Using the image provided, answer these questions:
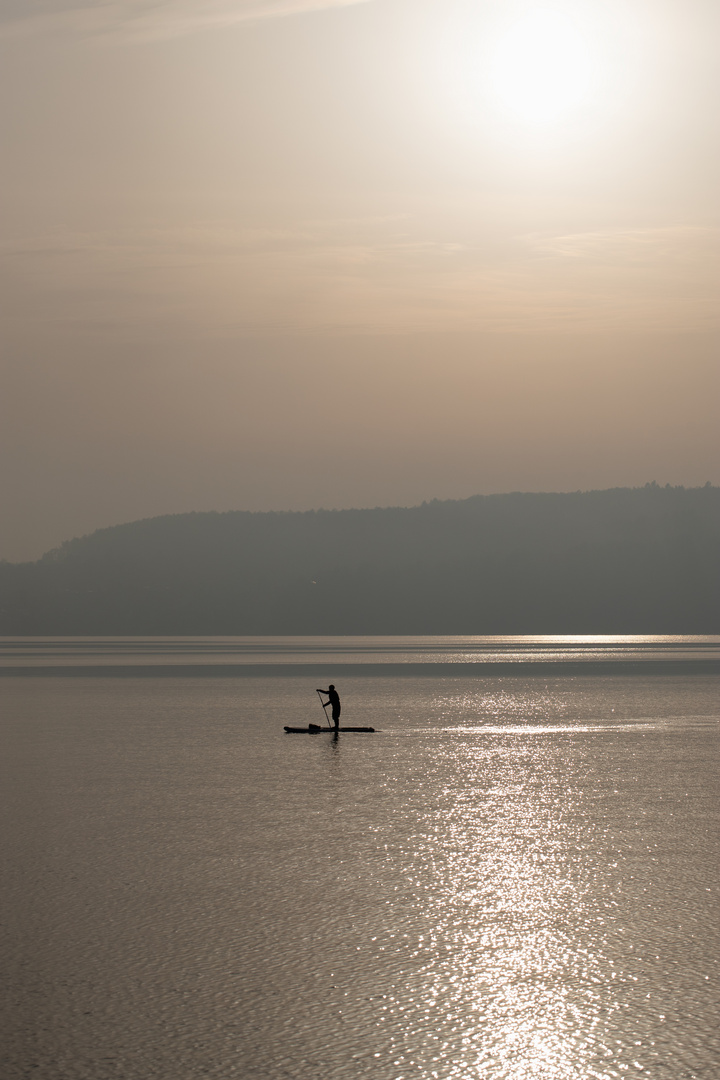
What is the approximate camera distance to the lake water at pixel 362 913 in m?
10.6

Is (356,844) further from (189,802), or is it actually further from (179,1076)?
(179,1076)

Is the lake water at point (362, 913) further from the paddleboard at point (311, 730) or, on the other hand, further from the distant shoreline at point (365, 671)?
the distant shoreline at point (365, 671)

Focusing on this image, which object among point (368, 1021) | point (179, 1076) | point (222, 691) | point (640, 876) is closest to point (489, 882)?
point (640, 876)

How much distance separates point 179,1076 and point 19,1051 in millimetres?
1744

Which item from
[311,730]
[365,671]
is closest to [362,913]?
[311,730]

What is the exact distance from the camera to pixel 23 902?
16094 millimetres

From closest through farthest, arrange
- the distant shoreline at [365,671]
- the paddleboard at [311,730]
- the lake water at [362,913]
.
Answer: the lake water at [362,913], the paddleboard at [311,730], the distant shoreline at [365,671]

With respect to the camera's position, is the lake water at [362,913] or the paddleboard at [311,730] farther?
the paddleboard at [311,730]

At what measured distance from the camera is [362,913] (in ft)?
50.0

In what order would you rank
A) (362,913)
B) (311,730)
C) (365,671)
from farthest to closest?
1. (365,671)
2. (311,730)
3. (362,913)

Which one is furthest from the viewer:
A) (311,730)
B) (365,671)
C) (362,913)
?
(365,671)

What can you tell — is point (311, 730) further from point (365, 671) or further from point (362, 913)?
point (365, 671)

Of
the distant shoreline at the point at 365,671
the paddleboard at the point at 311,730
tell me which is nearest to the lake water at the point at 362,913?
the paddleboard at the point at 311,730

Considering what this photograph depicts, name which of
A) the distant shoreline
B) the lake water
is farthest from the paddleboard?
the distant shoreline
